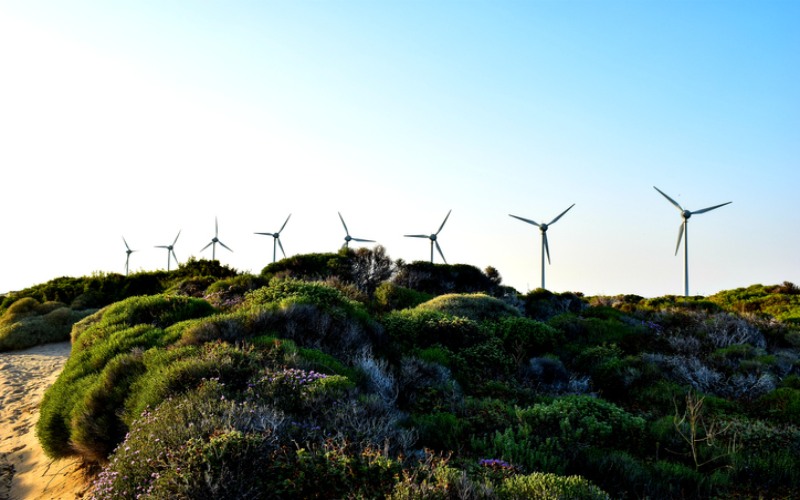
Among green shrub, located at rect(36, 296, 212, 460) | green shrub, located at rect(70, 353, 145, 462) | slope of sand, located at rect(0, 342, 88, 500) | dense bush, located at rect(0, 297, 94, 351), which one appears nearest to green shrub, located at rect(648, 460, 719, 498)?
green shrub, located at rect(70, 353, 145, 462)

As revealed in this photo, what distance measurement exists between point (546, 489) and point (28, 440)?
42.1 ft

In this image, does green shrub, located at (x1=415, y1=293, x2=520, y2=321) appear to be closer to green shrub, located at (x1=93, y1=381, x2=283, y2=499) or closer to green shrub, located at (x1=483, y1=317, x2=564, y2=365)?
green shrub, located at (x1=483, y1=317, x2=564, y2=365)

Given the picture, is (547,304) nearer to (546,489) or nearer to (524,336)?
(524,336)

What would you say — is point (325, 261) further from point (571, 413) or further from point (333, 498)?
point (333, 498)

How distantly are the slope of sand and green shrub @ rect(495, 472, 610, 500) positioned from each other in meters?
7.74

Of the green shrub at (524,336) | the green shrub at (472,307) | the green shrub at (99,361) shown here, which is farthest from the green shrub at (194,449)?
the green shrub at (472,307)

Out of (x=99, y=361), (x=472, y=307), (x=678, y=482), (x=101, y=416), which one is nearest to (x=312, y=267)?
(x=472, y=307)

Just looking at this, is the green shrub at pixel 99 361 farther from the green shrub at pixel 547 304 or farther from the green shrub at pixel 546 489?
the green shrub at pixel 547 304

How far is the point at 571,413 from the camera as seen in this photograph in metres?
11.3

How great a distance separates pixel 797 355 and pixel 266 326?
55.7ft

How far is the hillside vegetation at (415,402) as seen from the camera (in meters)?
7.01

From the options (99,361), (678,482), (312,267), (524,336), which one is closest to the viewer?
(678,482)

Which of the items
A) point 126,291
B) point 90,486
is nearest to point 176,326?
point 90,486

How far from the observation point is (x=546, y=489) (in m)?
6.73
